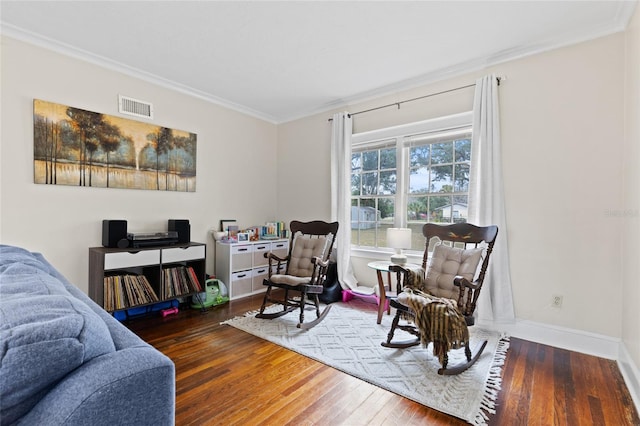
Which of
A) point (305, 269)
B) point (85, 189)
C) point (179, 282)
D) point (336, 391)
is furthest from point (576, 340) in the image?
point (85, 189)

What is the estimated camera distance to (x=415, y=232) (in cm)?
378

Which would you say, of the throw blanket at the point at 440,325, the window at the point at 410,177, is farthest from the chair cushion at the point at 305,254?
the throw blanket at the point at 440,325

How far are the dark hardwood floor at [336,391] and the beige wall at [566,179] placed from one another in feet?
1.55

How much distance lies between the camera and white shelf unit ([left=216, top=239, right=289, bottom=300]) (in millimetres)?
3980

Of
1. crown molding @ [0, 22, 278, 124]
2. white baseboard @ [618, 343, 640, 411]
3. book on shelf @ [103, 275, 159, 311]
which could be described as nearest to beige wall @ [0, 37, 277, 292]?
crown molding @ [0, 22, 278, 124]

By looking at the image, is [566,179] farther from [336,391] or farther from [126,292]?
[126,292]

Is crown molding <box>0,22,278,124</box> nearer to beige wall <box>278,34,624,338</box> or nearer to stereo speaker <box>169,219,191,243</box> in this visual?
stereo speaker <box>169,219,191,243</box>

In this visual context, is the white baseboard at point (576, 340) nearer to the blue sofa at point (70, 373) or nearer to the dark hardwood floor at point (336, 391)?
the dark hardwood floor at point (336, 391)

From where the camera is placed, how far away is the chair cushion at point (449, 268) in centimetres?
262

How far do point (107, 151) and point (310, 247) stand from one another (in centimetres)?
242

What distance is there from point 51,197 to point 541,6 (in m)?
4.50

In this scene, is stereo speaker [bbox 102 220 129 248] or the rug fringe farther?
stereo speaker [bbox 102 220 129 248]

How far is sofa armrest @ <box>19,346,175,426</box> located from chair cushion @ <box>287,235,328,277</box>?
2793 millimetres

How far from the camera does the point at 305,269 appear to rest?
142 inches
